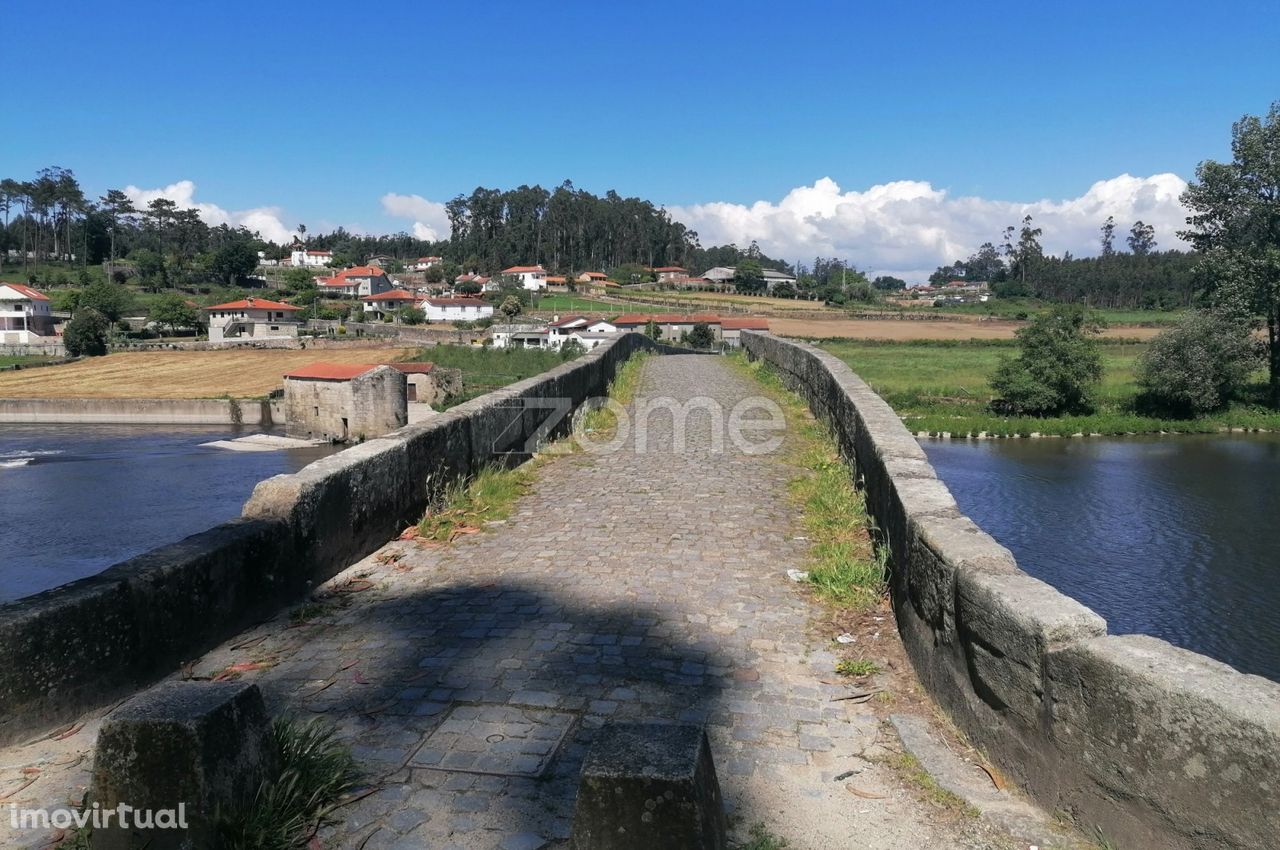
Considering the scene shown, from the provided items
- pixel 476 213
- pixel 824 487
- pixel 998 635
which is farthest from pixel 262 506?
pixel 476 213

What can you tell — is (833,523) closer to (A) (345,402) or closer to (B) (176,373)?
(A) (345,402)

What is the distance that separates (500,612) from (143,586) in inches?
67.6

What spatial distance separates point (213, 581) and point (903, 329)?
253 ft

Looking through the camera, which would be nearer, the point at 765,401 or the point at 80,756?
the point at 80,756

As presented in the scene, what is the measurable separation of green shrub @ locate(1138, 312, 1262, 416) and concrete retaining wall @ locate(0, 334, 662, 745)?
40.8m

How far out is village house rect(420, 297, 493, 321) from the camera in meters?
91.4

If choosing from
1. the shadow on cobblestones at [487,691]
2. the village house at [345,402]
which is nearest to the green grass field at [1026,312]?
the village house at [345,402]

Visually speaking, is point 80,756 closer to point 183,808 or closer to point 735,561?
point 183,808

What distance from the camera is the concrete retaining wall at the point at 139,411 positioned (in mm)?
50406

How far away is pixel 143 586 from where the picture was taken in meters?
3.35

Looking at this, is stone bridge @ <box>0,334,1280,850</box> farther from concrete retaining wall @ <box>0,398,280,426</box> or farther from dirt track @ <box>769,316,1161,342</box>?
dirt track @ <box>769,316,1161,342</box>

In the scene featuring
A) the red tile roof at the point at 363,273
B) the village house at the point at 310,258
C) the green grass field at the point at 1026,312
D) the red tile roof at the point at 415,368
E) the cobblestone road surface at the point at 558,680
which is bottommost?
the red tile roof at the point at 415,368

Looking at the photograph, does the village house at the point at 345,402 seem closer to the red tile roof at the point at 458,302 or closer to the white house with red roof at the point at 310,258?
the red tile roof at the point at 458,302

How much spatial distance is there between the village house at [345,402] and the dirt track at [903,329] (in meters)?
33.2
